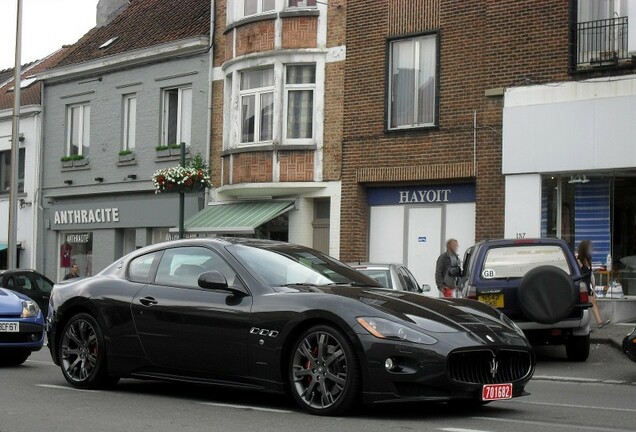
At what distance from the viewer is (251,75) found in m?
27.3

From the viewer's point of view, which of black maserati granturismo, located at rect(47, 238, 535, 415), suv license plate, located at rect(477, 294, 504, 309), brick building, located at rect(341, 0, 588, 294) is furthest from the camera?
brick building, located at rect(341, 0, 588, 294)

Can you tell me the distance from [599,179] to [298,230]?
7.59 metres

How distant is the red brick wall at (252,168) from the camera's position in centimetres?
2630

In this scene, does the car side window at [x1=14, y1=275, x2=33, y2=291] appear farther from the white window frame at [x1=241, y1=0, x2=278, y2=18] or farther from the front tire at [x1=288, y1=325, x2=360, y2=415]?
the front tire at [x1=288, y1=325, x2=360, y2=415]

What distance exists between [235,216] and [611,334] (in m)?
11.0

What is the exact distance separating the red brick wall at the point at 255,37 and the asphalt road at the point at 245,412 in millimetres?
15575

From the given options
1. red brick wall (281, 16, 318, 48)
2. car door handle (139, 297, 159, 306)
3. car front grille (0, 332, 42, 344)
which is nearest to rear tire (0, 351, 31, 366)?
car front grille (0, 332, 42, 344)

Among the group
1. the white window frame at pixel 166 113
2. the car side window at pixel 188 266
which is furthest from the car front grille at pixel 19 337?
the white window frame at pixel 166 113

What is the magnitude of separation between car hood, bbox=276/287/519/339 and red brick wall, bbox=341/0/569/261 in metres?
13.1

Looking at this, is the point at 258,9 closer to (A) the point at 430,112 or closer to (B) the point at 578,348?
(A) the point at 430,112

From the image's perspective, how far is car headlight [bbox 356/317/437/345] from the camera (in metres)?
8.39

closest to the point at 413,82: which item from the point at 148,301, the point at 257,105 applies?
the point at 257,105

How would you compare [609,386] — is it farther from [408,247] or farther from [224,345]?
[408,247]

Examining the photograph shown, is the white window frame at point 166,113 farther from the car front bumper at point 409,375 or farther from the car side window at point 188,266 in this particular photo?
the car front bumper at point 409,375
